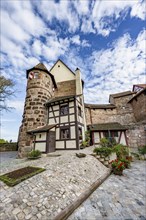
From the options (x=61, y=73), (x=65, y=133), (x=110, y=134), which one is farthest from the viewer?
(x=61, y=73)

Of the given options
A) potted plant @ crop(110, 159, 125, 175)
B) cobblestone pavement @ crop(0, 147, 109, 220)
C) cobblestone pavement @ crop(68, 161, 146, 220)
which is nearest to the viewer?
cobblestone pavement @ crop(0, 147, 109, 220)

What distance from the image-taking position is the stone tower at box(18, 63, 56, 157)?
969 cm

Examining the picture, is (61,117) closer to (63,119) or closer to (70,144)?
(63,119)

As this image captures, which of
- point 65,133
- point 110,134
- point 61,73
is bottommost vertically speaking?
point 110,134

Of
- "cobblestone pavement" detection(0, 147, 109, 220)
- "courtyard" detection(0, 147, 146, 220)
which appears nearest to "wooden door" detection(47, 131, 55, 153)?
"cobblestone pavement" detection(0, 147, 109, 220)

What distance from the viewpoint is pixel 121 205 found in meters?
3.35

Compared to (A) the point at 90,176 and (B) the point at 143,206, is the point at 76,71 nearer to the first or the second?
(A) the point at 90,176

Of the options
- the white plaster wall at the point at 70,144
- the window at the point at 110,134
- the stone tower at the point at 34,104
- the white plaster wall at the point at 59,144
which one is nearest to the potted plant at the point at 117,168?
the white plaster wall at the point at 70,144

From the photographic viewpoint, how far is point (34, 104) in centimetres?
1091

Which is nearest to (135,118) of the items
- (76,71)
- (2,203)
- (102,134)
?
(102,134)

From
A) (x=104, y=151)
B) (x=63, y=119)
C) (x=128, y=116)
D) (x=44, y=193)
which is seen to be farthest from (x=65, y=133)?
(x=128, y=116)

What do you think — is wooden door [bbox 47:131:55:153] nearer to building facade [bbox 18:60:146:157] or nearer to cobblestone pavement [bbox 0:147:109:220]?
building facade [bbox 18:60:146:157]

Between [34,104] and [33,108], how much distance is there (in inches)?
17.7

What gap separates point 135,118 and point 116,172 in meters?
13.7
